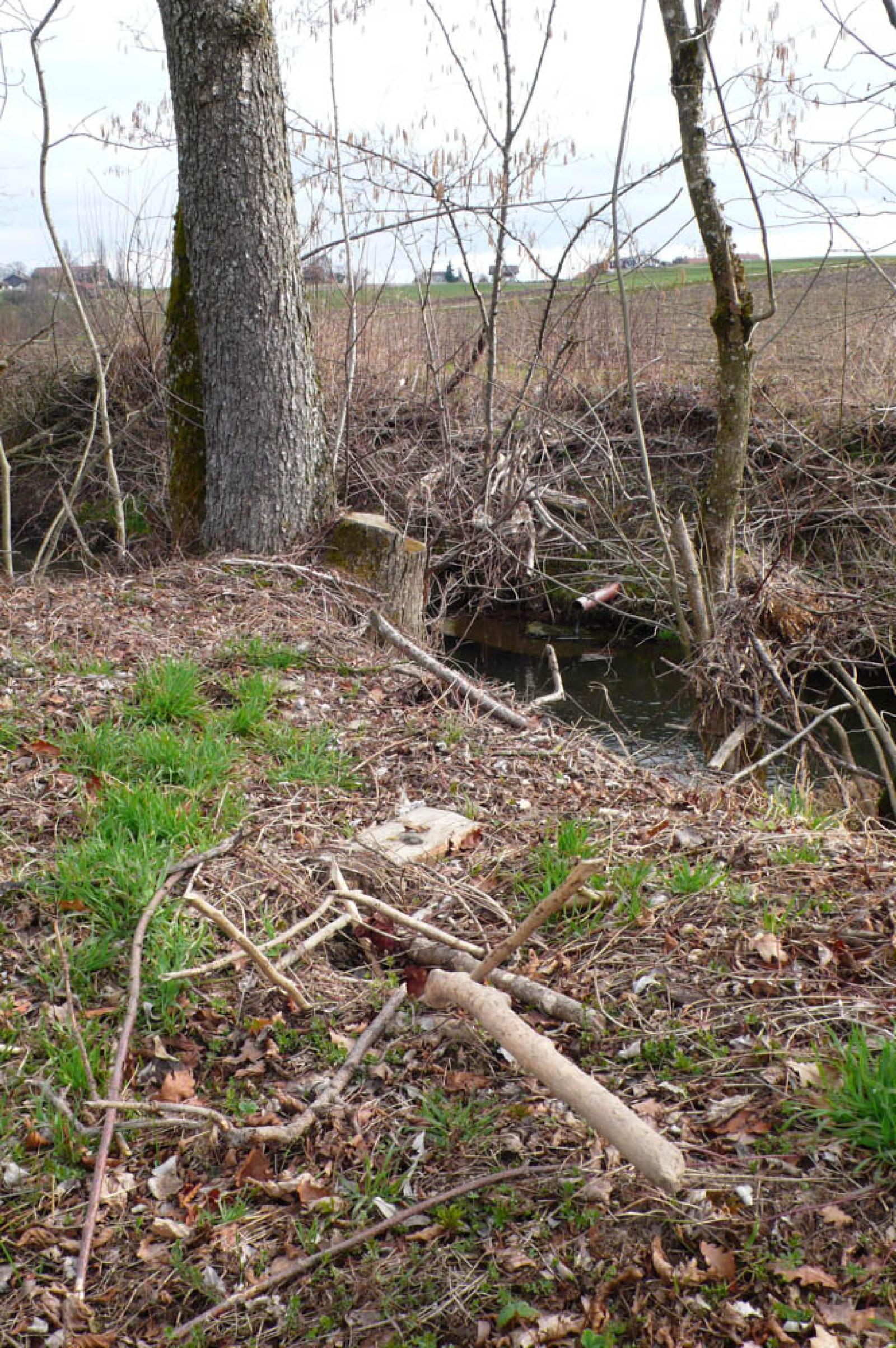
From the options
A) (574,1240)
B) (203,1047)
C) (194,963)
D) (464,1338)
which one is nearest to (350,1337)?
(464,1338)

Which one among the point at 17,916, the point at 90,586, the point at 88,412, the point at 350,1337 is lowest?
the point at 350,1337

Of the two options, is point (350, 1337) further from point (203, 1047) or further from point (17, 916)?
point (17, 916)

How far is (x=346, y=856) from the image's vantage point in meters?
3.89

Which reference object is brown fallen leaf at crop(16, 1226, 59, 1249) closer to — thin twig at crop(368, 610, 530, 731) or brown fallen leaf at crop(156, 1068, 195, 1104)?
brown fallen leaf at crop(156, 1068, 195, 1104)

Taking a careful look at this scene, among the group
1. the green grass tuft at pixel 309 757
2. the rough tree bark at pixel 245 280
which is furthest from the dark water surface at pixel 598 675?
the green grass tuft at pixel 309 757

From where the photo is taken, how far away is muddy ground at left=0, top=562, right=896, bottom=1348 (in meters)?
2.22

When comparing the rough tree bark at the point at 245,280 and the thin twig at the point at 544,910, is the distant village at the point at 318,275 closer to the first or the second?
the rough tree bark at the point at 245,280

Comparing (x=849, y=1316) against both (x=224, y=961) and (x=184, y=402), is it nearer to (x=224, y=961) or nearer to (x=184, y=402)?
(x=224, y=961)

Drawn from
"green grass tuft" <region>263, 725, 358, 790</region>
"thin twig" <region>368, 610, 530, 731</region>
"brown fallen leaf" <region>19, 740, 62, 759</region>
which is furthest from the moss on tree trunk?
"brown fallen leaf" <region>19, 740, 62, 759</region>

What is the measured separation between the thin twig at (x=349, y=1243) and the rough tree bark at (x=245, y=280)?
5611 mm

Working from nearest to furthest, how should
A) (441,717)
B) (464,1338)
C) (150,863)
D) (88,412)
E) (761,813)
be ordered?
(464,1338), (150,863), (761,813), (441,717), (88,412)

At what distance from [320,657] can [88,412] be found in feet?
31.9

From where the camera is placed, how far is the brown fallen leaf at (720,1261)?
7.00 feet

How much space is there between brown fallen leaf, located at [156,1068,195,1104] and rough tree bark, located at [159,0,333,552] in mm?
4974
